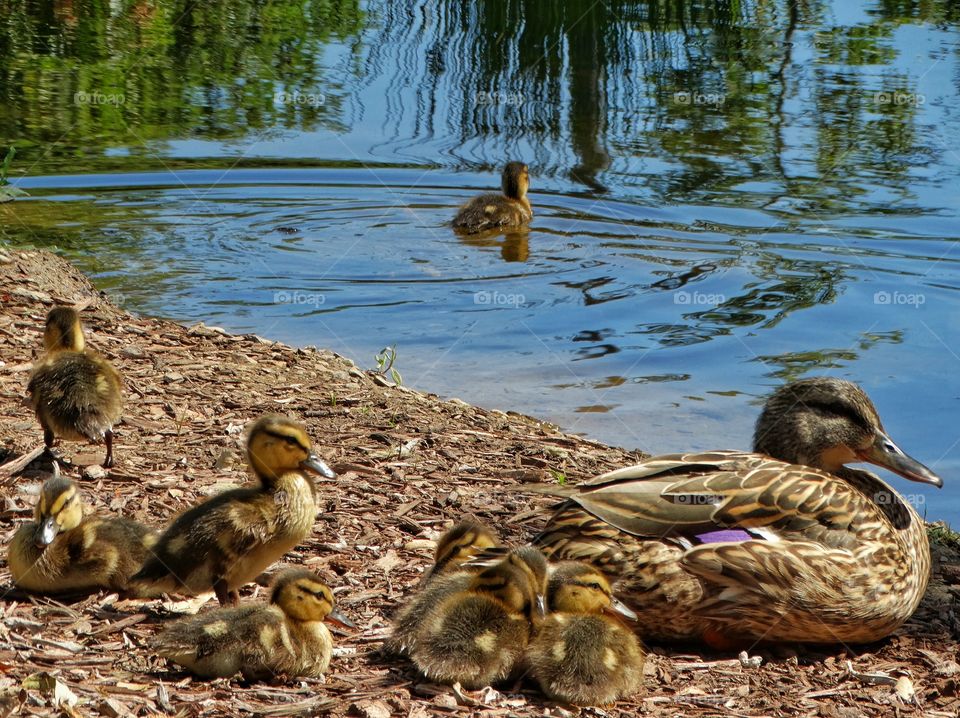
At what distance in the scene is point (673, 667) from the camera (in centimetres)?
440

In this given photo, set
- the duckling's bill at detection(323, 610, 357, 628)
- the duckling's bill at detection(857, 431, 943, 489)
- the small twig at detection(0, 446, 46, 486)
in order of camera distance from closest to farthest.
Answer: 1. the duckling's bill at detection(323, 610, 357, 628)
2. the duckling's bill at detection(857, 431, 943, 489)
3. the small twig at detection(0, 446, 46, 486)

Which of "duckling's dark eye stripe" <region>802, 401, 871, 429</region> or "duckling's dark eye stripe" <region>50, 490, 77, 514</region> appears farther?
"duckling's dark eye stripe" <region>802, 401, 871, 429</region>

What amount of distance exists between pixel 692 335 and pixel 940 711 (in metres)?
4.47

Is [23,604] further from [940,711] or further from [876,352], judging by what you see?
[876,352]

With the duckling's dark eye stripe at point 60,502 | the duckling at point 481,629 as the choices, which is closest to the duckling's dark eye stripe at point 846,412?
the duckling at point 481,629

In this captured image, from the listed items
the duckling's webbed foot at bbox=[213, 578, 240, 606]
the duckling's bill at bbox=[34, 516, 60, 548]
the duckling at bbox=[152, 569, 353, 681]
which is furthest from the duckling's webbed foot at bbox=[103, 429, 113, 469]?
the duckling at bbox=[152, 569, 353, 681]

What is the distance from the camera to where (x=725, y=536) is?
462 centimetres

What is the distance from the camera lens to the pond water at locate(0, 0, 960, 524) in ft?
26.6

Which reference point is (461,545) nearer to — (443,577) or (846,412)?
(443,577)

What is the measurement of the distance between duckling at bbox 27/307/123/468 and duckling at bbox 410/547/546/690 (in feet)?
7.20

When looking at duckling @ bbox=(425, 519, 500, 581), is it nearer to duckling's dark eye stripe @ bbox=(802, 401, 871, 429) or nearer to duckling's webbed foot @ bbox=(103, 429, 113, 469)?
duckling's dark eye stripe @ bbox=(802, 401, 871, 429)

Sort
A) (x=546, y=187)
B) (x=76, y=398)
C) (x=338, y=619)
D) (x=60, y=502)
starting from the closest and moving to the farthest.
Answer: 1. (x=338, y=619)
2. (x=60, y=502)
3. (x=76, y=398)
4. (x=546, y=187)

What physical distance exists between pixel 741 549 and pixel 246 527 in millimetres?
1767

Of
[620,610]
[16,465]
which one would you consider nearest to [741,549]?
[620,610]
